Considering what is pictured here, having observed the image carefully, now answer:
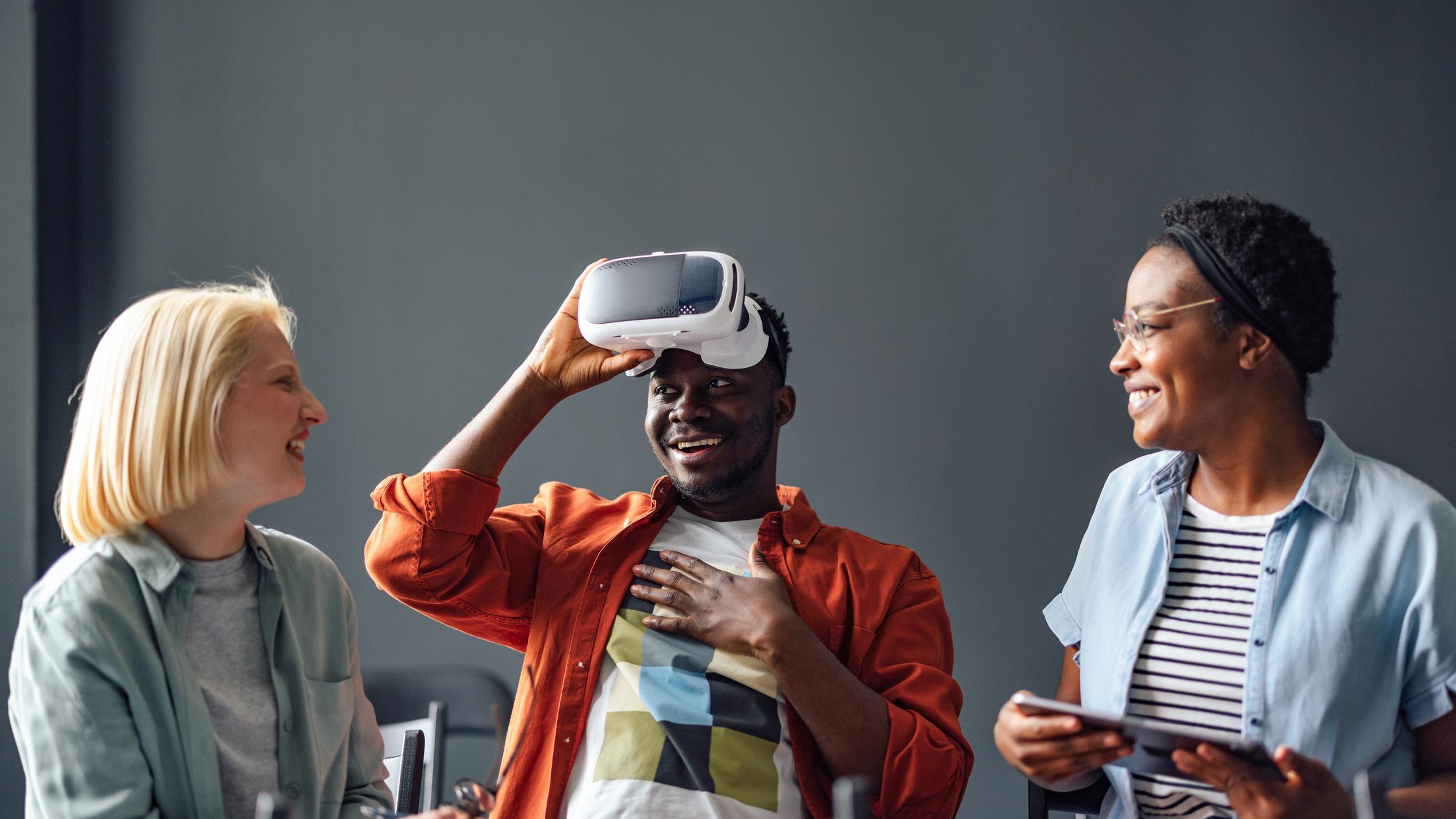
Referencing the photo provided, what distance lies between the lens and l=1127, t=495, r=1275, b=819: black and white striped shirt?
163 cm

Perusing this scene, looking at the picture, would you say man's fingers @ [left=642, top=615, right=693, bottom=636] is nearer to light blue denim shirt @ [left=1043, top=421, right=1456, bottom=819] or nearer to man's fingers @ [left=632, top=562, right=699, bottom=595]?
man's fingers @ [left=632, top=562, right=699, bottom=595]

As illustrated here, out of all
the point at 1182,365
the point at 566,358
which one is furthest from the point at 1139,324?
the point at 566,358

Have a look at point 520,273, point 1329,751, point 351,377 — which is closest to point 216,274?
point 351,377

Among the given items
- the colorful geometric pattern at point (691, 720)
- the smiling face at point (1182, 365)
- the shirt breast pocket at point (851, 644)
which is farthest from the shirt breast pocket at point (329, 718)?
the smiling face at point (1182, 365)

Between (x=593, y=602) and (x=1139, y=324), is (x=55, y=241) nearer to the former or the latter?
(x=593, y=602)

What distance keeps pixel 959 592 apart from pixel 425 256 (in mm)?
1527

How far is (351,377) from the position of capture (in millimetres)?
2777

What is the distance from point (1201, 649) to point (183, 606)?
4.74ft

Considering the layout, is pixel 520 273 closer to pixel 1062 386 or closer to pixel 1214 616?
pixel 1062 386

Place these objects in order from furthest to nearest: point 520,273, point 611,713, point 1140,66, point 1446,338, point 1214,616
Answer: point 520,273 < point 1140,66 < point 1446,338 < point 611,713 < point 1214,616

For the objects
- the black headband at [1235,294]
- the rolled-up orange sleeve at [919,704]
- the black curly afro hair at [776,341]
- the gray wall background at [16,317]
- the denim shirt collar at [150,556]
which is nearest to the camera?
the denim shirt collar at [150,556]

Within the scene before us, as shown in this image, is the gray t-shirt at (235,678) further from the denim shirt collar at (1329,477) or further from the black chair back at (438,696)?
the denim shirt collar at (1329,477)

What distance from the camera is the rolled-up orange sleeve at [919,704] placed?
1.76 m

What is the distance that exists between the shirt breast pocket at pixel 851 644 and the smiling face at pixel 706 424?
1.09 ft
